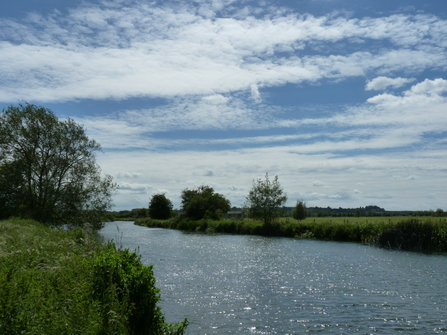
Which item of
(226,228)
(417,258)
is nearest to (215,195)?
(226,228)

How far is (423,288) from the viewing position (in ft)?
56.0

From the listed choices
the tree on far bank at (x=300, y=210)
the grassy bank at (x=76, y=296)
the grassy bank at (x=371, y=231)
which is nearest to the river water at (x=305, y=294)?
the grassy bank at (x=76, y=296)

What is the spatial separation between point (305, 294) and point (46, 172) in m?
28.9

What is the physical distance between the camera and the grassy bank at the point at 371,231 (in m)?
32.8

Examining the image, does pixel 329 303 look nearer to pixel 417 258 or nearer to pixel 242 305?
pixel 242 305

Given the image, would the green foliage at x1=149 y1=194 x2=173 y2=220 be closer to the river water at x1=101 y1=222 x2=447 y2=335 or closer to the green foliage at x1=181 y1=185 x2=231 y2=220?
the green foliage at x1=181 y1=185 x2=231 y2=220

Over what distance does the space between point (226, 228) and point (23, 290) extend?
5727cm

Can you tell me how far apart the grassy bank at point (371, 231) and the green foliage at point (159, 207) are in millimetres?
43262

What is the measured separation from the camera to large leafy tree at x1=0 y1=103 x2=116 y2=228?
3409 centimetres

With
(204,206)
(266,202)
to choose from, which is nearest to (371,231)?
(266,202)

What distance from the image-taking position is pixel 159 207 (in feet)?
346

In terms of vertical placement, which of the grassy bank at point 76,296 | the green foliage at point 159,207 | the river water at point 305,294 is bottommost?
the river water at point 305,294

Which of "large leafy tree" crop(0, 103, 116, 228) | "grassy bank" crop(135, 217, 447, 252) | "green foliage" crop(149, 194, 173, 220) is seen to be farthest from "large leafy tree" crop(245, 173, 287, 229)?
"green foliage" crop(149, 194, 173, 220)

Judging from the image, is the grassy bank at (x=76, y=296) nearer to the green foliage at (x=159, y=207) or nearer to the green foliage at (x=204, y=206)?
the green foliage at (x=204, y=206)
